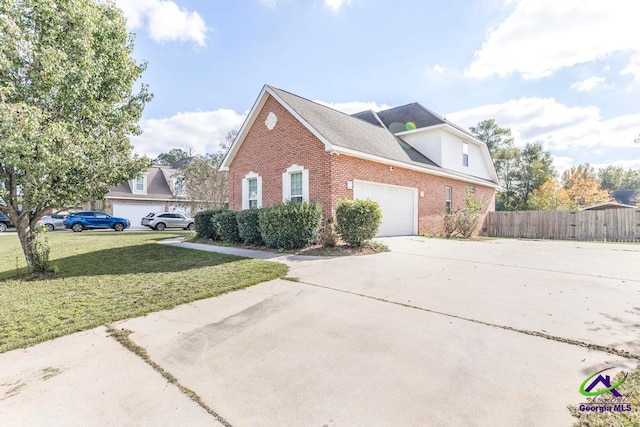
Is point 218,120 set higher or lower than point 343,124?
higher

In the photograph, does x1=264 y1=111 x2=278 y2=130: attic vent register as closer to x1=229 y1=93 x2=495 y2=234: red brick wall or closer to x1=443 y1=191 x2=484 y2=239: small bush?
x1=229 y1=93 x2=495 y2=234: red brick wall

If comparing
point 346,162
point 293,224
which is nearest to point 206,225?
point 293,224

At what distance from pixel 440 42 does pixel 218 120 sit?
75.4 ft

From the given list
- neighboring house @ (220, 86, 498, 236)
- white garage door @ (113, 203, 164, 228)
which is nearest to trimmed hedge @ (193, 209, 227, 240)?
neighboring house @ (220, 86, 498, 236)

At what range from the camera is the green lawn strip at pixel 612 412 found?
1.89m

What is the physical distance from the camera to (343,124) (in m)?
13.2

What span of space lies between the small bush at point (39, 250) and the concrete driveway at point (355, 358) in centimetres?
471

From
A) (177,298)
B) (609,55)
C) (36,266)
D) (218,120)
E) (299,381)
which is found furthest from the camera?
(218,120)

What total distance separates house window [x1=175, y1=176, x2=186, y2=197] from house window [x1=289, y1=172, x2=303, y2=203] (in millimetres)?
15508

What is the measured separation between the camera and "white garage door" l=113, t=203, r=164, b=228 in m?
27.2

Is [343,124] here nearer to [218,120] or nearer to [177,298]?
[177,298]

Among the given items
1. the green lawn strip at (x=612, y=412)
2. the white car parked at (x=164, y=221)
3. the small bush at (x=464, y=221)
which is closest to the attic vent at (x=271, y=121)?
the small bush at (x=464, y=221)

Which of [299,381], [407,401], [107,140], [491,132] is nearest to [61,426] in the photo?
[299,381]

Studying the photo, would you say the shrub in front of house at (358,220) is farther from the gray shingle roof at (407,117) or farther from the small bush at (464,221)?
the gray shingle roof at (407,117)
